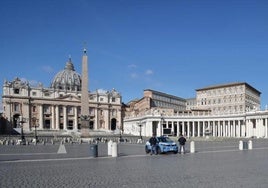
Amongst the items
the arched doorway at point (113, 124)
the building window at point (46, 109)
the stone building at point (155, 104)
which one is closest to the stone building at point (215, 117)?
the stone building at point (155, 104)

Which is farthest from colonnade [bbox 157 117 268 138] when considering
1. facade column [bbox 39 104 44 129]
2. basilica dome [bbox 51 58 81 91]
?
basilica dome [bbox 51 58 81 91]

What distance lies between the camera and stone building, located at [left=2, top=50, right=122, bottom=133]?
4058 inches

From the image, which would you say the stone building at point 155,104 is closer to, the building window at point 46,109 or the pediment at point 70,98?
the pediment at point 70,98

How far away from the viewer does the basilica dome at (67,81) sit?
438 feet

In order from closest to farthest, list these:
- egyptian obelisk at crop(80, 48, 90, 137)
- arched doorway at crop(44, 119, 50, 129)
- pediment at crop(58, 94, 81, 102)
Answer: egyptian obelisk at crop(80, 48, 90, 137), arched doorway at crop(44, 119, 50, 129), pediment at crop(58, 94, 81, 102)

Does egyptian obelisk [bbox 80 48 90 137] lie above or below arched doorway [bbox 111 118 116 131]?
above

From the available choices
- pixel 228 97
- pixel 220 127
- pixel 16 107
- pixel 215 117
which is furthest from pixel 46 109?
pixel 228 97

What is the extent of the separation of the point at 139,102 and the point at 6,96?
5360 centimetres

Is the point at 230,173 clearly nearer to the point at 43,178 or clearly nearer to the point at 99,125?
the point at 43,178

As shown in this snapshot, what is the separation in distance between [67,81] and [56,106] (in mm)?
24762

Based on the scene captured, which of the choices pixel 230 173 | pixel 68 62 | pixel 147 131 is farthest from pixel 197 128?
pixel 230 173

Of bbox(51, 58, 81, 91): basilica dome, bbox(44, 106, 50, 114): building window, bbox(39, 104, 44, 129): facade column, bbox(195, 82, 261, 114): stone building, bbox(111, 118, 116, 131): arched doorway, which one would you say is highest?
bbox(51, 58, 81, 91): basilica dome

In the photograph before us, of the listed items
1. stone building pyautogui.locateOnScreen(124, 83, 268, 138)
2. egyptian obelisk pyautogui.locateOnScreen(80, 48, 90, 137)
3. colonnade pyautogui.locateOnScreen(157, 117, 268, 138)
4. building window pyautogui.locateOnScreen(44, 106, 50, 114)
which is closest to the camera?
egyptian obelisk pyautogui.locateOnScreen(80, 48, 90, 137)

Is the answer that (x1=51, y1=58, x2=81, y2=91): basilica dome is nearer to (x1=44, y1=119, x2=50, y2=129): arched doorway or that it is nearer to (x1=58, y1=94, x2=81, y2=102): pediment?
(x1=58, y1=94, x2=81, y2=102): pediment
